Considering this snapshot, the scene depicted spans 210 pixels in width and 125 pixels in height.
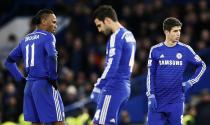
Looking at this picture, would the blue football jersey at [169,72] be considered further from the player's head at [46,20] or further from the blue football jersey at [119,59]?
the player's head at [46,20]

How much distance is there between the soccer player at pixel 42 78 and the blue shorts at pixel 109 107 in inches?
22.3

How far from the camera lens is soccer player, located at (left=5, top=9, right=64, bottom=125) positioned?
9820 millimetres

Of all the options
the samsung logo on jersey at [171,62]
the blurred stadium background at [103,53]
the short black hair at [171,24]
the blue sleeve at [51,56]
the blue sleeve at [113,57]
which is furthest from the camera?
the blurred stadium background at [103,53]

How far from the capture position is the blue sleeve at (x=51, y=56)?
9680mm

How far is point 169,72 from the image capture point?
987cm

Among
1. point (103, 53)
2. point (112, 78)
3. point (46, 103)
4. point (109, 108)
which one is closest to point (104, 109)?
point (109, 108)

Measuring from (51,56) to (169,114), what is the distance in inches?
66.4

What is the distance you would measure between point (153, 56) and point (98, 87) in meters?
0.88

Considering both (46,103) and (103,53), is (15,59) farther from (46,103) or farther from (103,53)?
(103,53)

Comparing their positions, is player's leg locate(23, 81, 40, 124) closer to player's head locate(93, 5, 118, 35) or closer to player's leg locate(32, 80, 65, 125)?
player's leg locate(32, 80, 65, 125)

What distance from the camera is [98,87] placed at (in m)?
9.59

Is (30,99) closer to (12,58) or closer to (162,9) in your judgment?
(12,58)

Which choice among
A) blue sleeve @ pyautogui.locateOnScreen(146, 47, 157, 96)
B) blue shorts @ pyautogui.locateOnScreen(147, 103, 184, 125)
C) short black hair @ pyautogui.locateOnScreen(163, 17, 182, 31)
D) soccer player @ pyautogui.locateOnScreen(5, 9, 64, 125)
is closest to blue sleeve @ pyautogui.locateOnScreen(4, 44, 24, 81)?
soccer player @ pyautogui.locateOnScreen(5, 9, 64, 125)

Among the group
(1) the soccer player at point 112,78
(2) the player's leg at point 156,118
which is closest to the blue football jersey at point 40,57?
(1) the soccer player at point 112,78
